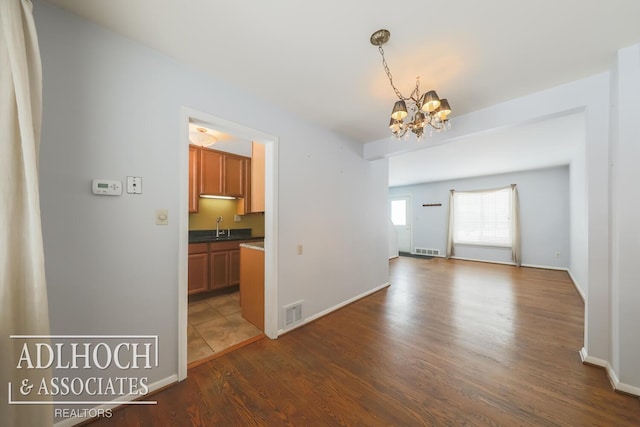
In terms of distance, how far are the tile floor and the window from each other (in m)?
6.40

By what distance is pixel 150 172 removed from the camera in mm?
1535

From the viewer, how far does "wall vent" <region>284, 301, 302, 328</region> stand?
238cm

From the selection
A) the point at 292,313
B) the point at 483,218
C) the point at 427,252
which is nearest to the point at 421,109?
the point at 292,313

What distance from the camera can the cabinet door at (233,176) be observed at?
3863 millimetres

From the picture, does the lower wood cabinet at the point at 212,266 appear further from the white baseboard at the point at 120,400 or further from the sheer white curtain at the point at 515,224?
the sheer white curtain at the point at 515,224

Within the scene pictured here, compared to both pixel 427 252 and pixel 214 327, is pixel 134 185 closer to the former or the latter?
pixel 214 327

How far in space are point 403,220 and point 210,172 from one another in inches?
252

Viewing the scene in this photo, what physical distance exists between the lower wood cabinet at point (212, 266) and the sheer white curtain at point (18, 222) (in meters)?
2.33

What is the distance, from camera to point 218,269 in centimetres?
349

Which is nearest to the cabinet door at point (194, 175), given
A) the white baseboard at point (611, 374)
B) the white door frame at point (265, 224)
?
the white door frame at point (265, 224)

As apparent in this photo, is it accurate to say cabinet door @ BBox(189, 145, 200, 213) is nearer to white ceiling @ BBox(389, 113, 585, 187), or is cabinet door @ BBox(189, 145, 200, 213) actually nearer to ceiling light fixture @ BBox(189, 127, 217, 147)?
ceiling light fixture @ BBox(189, 127, 217, 147)

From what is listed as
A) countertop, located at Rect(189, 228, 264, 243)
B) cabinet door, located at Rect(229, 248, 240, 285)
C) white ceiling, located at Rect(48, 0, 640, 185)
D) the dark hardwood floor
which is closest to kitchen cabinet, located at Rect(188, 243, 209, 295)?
countertop, located at Rect(189, 228, 264, 243)

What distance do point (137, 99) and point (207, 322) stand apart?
2.37 metres

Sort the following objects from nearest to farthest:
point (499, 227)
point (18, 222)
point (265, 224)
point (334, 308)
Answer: point (18, 222)
point (265, 224)
point (334, 308)
point (499, 227)
